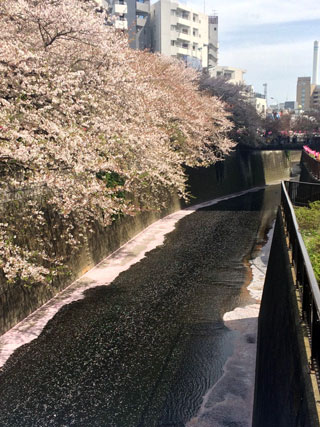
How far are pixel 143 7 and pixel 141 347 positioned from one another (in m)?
70.0

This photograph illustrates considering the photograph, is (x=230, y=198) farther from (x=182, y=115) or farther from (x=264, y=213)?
(x=182, y=115)

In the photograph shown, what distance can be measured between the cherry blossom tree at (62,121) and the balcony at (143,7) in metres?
55.0

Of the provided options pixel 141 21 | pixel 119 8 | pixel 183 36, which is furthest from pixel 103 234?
pixel 183 36

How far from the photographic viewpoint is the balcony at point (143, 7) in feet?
235

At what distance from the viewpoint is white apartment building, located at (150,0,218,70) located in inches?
2901

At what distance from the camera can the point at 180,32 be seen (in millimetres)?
79562

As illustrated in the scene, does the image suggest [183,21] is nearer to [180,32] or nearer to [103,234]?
[180,32]

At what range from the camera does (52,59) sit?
17109mm

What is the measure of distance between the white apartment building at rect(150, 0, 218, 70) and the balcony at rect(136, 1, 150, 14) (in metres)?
1.51

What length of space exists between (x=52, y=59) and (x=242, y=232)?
15.2 meters

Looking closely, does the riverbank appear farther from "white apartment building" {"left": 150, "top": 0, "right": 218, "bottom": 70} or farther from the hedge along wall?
"white apartment building" {"left": 150, "top": 0, "right": 218, "bottom": 70}

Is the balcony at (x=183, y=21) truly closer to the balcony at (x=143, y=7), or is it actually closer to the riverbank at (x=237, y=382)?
the balcony at (x=143, y=7)

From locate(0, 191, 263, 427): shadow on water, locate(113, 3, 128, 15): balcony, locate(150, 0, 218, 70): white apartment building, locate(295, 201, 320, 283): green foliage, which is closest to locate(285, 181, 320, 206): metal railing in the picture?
locate(295, 201, 320, 283): green foliage

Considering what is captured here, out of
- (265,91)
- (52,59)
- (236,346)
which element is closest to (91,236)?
(52,59)
